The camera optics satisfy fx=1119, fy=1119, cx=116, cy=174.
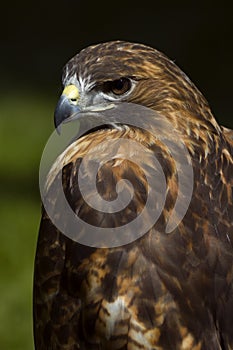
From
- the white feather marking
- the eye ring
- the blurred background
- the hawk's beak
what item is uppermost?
the eye ring

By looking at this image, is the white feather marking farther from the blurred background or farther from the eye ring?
the blurred background

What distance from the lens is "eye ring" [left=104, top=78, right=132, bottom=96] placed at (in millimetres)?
3061

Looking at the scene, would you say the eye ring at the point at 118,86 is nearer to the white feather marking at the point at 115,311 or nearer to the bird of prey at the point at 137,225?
the bird of prey at the point at 137,225

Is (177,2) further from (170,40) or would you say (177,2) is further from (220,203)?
(220,203)

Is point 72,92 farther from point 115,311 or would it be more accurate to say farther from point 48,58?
point 48,58

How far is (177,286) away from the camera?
9.57 feet

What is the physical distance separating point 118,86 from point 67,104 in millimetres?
149

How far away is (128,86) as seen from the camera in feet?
10.1

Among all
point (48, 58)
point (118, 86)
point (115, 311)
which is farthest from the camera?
point (48, 58)

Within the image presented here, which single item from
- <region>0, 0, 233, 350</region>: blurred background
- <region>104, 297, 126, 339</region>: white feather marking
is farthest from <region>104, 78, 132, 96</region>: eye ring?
<region>0, 0, 233, 350</region>: blurred background

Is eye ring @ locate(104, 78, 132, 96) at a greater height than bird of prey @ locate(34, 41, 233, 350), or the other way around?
eye ring @ locate(104, 78, 132, 96)

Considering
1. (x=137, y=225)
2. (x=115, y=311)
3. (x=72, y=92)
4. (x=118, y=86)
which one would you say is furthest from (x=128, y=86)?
(x=115, y=311)

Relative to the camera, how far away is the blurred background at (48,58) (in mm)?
5688

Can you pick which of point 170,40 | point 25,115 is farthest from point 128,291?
point 170,40
